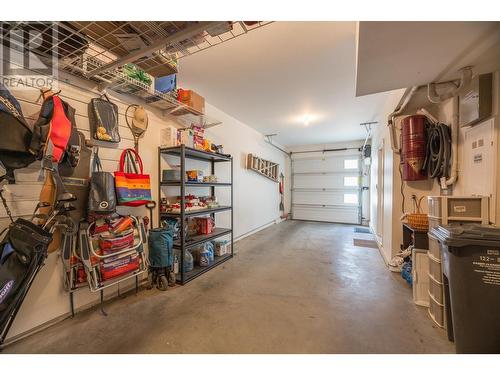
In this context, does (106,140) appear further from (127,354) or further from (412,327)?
(412,327)

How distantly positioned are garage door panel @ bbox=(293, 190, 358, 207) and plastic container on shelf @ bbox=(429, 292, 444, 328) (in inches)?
210

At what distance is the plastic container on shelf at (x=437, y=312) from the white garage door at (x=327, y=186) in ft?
16.8

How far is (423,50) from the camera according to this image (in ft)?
4.81

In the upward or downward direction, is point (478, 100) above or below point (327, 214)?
above

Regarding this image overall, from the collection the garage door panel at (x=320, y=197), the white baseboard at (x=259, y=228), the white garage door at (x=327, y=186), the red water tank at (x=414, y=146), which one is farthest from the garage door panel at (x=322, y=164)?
the red water tank at (x=414, y=146)

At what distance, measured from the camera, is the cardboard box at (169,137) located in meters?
2.57

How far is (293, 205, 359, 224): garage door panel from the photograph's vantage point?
6.73m

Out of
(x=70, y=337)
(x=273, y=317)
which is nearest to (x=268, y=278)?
(x=273, y=317)

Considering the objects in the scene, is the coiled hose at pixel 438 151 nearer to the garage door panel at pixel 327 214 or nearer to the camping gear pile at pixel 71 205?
the camping gear pile at pixel 71 205

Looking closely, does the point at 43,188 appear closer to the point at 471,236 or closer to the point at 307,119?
the point at 471,236

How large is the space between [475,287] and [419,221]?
1.09 meters

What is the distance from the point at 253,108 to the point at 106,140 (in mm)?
2662

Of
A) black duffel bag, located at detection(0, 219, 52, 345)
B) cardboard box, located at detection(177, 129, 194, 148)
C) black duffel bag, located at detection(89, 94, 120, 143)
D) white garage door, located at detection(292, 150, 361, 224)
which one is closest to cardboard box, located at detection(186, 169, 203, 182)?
cardboard box, located at detection(177, 129, 194, 148)

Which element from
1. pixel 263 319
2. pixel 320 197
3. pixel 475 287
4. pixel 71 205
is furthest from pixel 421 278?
pixel 320 197
